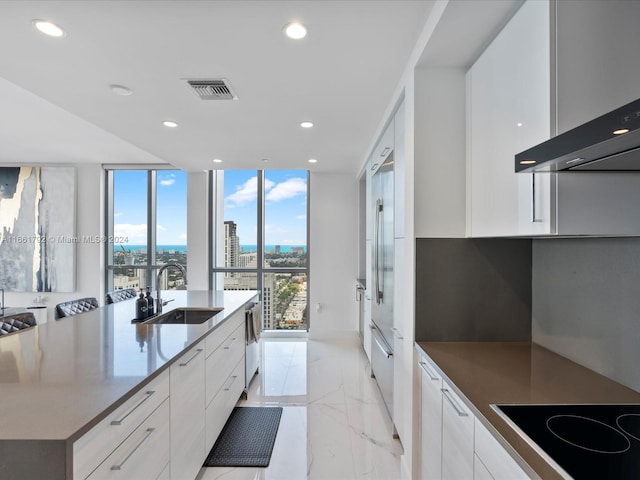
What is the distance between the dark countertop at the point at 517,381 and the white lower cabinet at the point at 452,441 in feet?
0.14

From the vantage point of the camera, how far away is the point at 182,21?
162cm

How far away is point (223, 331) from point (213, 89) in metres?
1.70

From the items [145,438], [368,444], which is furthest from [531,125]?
[368,444]

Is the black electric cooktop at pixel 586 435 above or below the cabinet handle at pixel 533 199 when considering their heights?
below

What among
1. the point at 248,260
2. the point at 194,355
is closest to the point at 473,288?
the point at 194,355

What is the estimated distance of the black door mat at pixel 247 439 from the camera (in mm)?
2240

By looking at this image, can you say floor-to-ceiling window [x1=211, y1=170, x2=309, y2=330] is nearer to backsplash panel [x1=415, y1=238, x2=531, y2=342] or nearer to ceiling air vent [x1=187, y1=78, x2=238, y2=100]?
ceiling air vent [x1=187, y1=78, x2=238, y2=100]

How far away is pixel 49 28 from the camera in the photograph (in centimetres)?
167

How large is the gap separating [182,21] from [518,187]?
65.9 inches

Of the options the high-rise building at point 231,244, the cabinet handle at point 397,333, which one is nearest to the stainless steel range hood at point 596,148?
the cabinet handle at point 397,333

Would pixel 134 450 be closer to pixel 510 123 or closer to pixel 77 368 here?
pixel 77 368

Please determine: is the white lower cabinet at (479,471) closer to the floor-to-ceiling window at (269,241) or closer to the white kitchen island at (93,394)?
the white kitchen island at (93,394)

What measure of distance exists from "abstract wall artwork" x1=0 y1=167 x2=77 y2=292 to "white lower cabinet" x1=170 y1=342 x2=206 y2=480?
16.2 feet

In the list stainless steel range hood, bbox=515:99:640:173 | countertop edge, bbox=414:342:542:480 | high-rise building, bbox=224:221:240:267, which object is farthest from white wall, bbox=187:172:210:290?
stainless steel range hood, bbox=515:99:640:173
